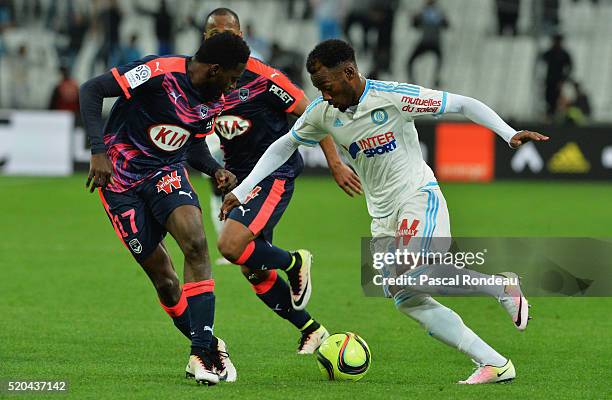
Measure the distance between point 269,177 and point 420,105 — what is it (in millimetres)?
1663

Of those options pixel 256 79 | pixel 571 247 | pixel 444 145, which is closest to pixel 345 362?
pixel 256 79

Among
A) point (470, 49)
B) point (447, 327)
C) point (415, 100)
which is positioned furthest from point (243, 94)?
point (470, 49)

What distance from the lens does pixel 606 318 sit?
9.82 m

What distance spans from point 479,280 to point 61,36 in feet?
70.7

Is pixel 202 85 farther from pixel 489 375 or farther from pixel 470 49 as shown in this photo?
pixel 470 49

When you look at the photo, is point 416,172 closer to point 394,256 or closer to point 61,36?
point 394,256

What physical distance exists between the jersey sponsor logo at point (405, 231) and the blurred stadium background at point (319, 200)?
84cm

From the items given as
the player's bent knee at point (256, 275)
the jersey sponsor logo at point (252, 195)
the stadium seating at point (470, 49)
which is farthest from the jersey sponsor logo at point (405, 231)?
the stadium seating at point (470, 49)

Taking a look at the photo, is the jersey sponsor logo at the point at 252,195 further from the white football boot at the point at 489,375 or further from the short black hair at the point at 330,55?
the white football boot at the point at 489,375

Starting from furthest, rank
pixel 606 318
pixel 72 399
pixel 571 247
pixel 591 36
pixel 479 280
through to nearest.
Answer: pixel 591 36, pixel 571 247, pixel 606 318, pixel 479 280, pixel 72 399

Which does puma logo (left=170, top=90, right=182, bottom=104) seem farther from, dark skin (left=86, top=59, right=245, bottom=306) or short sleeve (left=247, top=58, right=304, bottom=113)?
short sleeve (left=247, top=58, right=304, bottom=113)

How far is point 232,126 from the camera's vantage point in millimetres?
8594

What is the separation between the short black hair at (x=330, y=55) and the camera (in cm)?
702

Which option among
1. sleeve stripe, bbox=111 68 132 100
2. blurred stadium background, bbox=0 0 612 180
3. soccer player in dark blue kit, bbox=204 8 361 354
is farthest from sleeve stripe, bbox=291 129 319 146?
blurred stadium background, bbox=0 0 612 180
